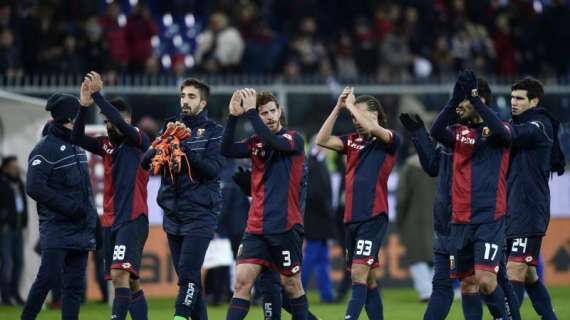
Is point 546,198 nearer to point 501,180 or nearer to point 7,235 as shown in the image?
point 501,180

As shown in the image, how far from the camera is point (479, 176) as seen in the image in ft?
33.0

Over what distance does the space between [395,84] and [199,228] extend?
8.43 m

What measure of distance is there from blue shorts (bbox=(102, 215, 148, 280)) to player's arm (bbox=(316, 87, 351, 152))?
1.79 metres

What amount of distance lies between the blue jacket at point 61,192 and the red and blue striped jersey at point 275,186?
1.82 meters

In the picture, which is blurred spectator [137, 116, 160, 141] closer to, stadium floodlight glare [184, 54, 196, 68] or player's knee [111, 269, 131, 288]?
stadium floodlight glare [184, 54, 196, 68]

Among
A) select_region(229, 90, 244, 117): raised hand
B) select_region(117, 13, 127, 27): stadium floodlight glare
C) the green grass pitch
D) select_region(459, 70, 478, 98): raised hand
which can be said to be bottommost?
the green grass pitch

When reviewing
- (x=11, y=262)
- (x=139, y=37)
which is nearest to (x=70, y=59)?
(x=139, y=37)

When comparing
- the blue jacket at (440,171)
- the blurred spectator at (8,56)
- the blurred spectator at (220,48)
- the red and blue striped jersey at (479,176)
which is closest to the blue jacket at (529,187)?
the blue jacket at (440,171)

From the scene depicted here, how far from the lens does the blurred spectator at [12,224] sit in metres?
16.0

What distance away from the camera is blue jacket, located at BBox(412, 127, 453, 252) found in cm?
1049

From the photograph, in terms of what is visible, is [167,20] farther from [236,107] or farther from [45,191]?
[236,107]

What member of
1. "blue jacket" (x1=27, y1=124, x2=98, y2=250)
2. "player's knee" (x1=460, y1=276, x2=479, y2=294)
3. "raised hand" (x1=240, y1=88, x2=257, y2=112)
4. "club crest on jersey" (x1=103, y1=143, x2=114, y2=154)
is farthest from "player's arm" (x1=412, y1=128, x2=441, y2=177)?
"blue jacket" (x1=27, y1=124, x2=98, y2=250)

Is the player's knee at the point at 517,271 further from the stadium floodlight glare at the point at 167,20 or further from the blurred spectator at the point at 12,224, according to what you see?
the stadium floodlight glare at the point at 167,20

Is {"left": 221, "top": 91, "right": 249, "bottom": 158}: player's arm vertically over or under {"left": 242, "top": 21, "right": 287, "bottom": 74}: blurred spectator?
under
